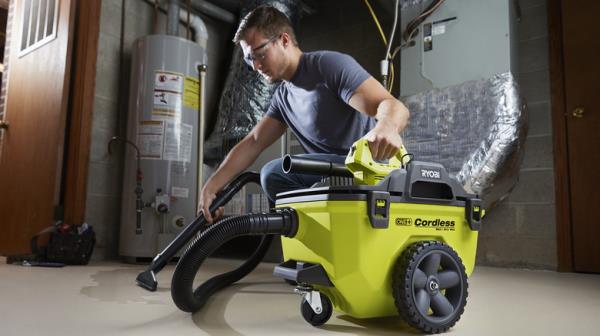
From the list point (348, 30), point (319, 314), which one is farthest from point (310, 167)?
point (348, 30)

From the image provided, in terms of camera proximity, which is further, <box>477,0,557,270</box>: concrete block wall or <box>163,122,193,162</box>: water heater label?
<box>163,122,193,162</box>: water heater label

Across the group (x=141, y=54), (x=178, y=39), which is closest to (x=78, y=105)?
(x=141, y=54)

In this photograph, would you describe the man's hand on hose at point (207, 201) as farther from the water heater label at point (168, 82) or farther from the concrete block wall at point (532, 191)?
the concrete block wall at point (532, 191)

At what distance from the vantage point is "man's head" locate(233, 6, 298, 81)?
53.4 inches

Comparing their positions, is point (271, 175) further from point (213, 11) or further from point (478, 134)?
point (213, 11)

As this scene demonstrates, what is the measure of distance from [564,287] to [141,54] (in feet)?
8.35

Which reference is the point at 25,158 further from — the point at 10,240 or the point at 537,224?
the point at 537,224

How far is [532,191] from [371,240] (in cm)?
198

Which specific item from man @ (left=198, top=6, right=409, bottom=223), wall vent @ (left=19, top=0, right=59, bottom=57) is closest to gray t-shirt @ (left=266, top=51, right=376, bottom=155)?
man @ (left=198, top=6, right=409, bottom=223)

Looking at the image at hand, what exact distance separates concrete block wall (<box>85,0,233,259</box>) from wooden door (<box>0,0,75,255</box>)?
0.18 metres

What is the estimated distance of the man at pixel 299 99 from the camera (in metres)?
1.26

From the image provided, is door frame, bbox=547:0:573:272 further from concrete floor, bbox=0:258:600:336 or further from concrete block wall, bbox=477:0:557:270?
concrete floor, bbox=0:258:600:336

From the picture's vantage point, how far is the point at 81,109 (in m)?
2.54

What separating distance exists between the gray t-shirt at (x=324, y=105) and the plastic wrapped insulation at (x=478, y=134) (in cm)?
93
